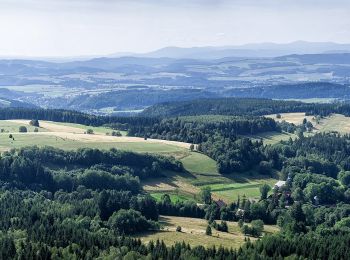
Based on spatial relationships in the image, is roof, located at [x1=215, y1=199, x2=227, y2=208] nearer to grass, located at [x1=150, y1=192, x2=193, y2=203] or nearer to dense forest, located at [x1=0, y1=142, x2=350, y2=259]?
dense forest, located at [x1=0, y1=142, x2=350, y2=259]

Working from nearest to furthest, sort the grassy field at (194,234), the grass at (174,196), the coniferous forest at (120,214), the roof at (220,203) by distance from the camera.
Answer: the coniferous forest at (120,214), the grassy field at (194,234), the roof at (220,203), the grass at (174,196)

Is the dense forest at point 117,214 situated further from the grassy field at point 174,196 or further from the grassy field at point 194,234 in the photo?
the grassy field at point 174,196

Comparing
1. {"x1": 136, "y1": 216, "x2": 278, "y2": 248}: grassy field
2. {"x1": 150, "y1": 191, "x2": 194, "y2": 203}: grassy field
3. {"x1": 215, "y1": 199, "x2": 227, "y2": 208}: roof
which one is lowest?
{"x1": 150, "y1": 191, "x2": 194, "y2": 203}: grassy field

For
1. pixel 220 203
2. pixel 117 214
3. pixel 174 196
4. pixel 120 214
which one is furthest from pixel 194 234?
pixel 174 196

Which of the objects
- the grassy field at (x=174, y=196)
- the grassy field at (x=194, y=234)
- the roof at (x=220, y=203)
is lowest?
the grassy field at (x=174, y=196)

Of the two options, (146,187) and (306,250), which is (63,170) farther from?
(306,250)

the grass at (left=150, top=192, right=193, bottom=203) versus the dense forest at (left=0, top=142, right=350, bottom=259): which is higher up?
the dense forest at (left=0, top=142, right=350, bottom=259)

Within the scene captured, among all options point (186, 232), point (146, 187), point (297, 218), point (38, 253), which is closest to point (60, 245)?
point (38, 253)

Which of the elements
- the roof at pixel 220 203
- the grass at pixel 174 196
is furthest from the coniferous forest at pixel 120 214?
the grass at pixel 174 196

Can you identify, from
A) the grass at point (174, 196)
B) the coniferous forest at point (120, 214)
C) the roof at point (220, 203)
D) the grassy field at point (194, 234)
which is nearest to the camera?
the coniferous forest at point (120, 214)

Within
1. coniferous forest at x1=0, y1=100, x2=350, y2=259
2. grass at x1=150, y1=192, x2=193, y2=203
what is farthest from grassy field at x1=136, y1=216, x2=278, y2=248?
grass at x1=150, y1=192, x2=193, y2=203
